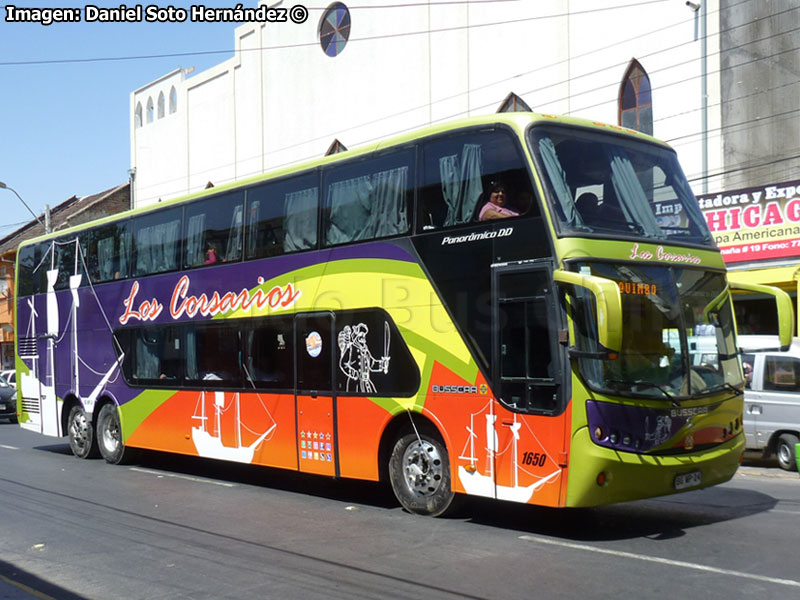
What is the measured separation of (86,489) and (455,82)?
20283mm

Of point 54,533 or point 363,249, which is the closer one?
point 54,533

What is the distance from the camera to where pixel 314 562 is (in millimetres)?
7969

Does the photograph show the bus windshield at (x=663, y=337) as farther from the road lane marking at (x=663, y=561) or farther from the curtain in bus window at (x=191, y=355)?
the curtain in bus window at (x=191, y=355)

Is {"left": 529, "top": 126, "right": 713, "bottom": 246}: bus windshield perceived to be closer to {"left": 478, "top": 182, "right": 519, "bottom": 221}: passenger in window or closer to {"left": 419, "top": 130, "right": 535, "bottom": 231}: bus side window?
{"left": 419, "top": 130, "right": 535, "bottom": 231}: bus side window

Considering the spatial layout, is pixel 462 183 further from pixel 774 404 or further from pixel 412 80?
pixel 412 80

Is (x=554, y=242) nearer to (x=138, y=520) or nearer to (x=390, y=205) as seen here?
(x=390, y=205)

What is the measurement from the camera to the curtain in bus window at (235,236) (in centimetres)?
1316

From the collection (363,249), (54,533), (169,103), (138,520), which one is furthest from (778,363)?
(169,103)

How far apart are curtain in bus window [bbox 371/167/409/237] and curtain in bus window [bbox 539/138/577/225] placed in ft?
6.59

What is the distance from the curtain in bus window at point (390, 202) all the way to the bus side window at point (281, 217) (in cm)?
121

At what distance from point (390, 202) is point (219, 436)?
16.2 ft

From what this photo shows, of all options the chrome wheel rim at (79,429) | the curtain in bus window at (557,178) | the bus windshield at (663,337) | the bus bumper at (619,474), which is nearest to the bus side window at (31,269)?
the chrome wheel rim at (79,429)

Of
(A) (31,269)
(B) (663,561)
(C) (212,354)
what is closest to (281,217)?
(C) (212,354)

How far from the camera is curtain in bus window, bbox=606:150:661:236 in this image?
9156mm
